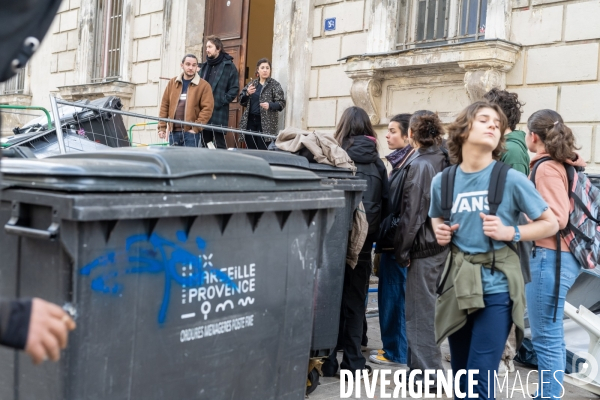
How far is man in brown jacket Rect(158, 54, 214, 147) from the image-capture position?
8508 millimetres

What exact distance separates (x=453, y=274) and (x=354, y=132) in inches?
74.9

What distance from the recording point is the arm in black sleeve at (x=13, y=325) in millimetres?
1657

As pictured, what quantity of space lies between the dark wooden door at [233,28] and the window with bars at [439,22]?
3275 mm

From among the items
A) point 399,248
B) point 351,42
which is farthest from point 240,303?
point 351,42

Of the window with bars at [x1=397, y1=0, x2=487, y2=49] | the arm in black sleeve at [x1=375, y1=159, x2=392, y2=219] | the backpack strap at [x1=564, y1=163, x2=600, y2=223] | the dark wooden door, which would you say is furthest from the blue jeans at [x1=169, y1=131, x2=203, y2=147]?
the backpack strap at [x1=564, y1=163, x2=600, y2=223]

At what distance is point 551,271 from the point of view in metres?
3.94

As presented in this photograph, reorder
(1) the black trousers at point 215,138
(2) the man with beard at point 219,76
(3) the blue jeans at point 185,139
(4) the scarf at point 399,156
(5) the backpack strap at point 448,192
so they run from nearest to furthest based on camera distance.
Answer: (5) the backpack strap at point 448,192 → (4) the scarf at point 399,156 → (3) the blue jeans at point 185,139 → (1) the black trousers at point 215,138 → (2) the man with beard at point 219,76

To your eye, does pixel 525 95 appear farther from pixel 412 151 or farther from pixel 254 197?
pixel 254 197

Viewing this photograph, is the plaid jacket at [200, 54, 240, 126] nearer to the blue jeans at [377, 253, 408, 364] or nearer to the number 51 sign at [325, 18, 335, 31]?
the number 51 sign at [325, 18, 335, 31]

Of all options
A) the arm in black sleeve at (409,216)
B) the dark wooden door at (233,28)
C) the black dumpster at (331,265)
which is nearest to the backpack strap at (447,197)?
the black dumpster at (331,265)

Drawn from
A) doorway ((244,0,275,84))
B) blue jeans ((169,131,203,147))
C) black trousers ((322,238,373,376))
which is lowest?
black trousers ((322,238,373,376))

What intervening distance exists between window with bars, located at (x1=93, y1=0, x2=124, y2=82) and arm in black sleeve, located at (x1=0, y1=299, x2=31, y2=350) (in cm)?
1249

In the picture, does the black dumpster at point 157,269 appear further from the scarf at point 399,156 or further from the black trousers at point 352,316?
the scarf at point 399,156

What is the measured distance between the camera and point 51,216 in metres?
2.62
